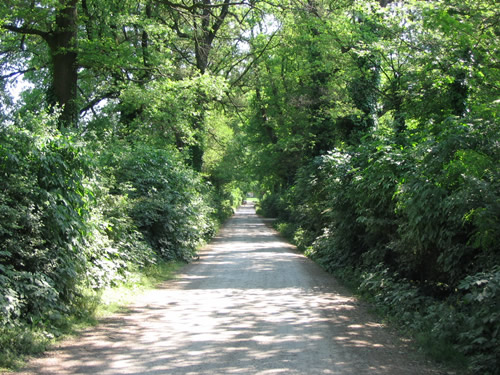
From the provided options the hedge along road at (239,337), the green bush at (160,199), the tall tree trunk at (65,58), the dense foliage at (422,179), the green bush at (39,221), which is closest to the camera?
the hedge along road at (239,337)

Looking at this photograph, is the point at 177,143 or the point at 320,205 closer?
the point at 320,205

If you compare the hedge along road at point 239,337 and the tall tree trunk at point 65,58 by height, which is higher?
the tall tree trunk at point 65,58

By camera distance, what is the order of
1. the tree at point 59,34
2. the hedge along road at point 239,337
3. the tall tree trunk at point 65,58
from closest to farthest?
the hedge along road at point 239,337 → the tree at point 59,34 → the tall tree trunk at point 65,58

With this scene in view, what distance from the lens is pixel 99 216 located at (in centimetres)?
941

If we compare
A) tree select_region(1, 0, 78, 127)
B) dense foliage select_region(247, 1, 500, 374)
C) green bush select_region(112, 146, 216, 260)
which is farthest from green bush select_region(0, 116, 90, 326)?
tree select_region(1, 0, 78, 127)

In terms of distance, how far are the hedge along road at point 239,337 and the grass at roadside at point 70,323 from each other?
0.21 meters

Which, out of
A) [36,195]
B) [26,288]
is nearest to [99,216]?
[36,195]

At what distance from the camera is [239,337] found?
6816mm

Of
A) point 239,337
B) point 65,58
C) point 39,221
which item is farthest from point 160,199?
point 239,337

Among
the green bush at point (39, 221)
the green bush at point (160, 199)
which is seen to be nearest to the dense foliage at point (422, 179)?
the green bush at point (160, 199)

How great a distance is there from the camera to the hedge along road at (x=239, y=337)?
5531 mm

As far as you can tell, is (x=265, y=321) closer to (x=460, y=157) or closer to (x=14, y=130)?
(x=460, y=157)

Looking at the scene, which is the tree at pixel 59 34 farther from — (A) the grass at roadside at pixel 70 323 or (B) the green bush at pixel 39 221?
(B) the green bush at pixel 39 221

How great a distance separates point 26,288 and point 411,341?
18.1 feet
